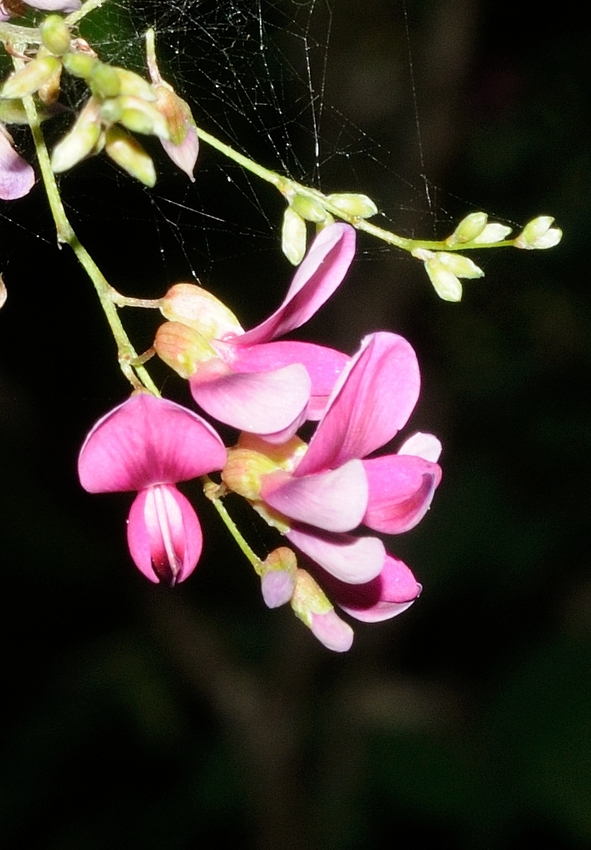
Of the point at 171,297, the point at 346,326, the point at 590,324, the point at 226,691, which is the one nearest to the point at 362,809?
the point at 226,691

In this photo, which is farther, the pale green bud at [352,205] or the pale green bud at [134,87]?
the pale green bud at [352,205]

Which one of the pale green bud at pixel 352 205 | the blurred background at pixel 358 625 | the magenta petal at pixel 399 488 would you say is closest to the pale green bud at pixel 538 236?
the pale green bud at pixel 352 205

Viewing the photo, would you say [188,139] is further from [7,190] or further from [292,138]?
[292,138]

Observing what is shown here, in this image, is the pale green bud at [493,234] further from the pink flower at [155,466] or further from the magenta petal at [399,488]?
the pink flower at [155,466]

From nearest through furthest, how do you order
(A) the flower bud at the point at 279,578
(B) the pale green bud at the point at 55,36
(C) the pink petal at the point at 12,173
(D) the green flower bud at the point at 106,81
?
(D) the green flower bud at the point at 106,81 < (B) the pale green bud at the point at 55,36 < (A) the flower bud at the point at 279,578 < (C) the pink petal at the point at 12,173

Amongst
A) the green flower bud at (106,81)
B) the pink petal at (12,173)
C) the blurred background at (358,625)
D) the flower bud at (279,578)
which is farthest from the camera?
the blurred background at (358,625)

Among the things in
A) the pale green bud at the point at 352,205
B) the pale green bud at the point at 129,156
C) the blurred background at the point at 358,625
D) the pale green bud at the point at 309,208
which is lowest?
the blurred background at the point at 358,625

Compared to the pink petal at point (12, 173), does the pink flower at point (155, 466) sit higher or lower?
lower

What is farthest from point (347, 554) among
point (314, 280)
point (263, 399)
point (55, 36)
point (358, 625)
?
point (358, 625)
